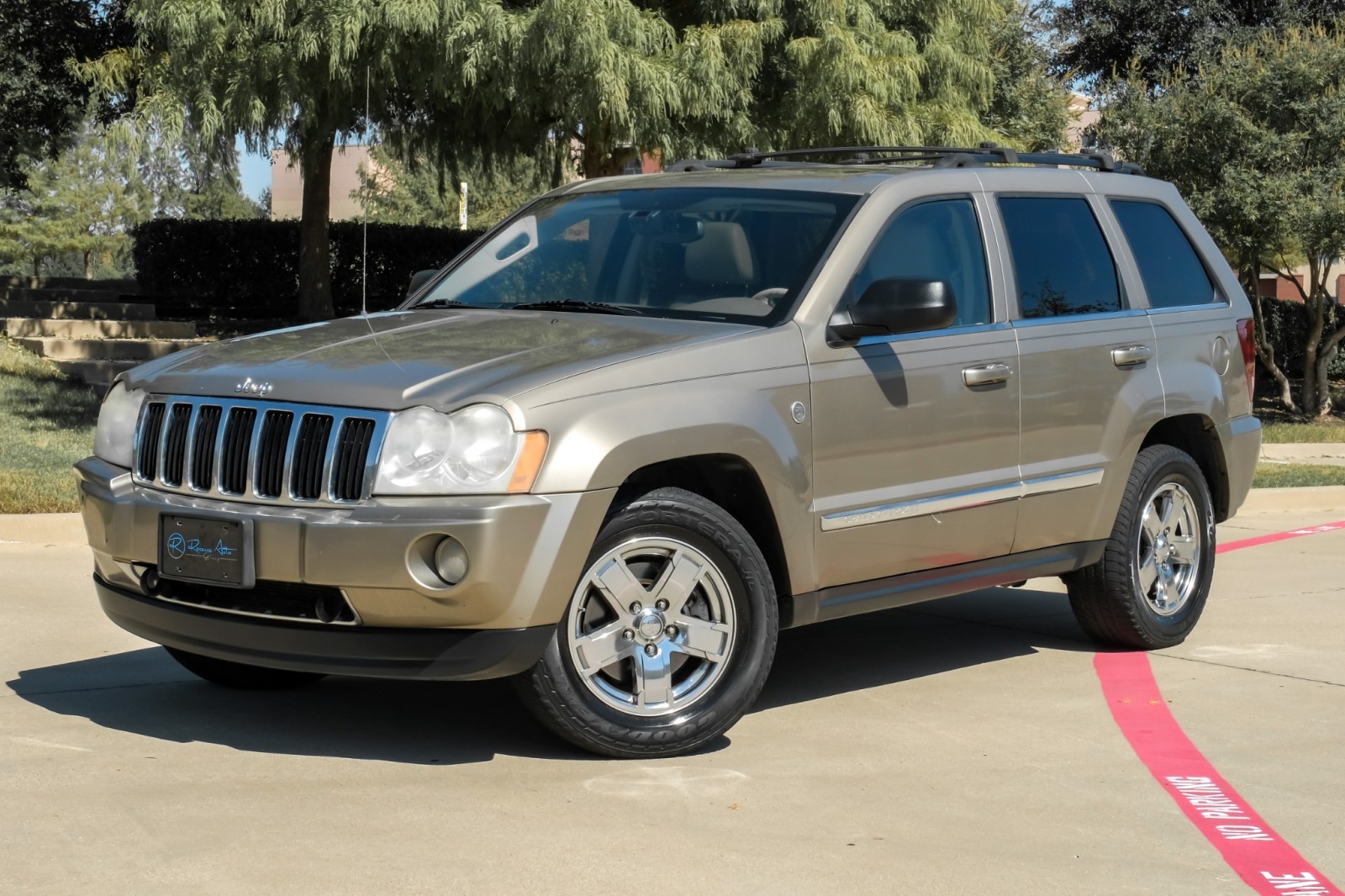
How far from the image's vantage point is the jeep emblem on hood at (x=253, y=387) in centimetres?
521

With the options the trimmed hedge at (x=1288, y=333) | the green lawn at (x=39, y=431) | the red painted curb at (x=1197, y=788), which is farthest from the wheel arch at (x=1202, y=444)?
the trimmed hedge at (x=1288, y=333)

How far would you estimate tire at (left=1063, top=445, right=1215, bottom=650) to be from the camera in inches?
278

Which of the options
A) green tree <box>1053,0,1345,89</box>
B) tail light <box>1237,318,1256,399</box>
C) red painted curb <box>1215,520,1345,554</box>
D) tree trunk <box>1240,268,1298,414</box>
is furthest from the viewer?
green tree <box>1053,0,1345,89</box>

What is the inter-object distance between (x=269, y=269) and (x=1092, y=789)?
71.8 feet

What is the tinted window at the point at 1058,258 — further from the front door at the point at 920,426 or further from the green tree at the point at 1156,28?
the green tree at the point at 1156,28

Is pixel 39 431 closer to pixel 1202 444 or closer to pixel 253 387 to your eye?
pixel 253 387

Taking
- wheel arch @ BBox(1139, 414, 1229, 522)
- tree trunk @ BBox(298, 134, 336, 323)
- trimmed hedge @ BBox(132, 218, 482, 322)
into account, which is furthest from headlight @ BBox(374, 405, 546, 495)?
trimmed hedge @ BBox(132, 218, 482, 322)

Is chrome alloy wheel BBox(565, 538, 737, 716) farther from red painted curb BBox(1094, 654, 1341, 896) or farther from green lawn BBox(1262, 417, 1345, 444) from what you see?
green lawn BBox(1262, 417, 1345, 444)

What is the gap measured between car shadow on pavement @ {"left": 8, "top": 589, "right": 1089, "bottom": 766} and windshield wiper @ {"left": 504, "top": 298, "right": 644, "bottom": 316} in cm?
140

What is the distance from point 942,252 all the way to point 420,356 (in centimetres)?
212

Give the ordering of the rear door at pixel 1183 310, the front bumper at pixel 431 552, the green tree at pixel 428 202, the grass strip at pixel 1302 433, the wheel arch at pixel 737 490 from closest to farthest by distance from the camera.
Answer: the front bumper at pixel 431 552 → the wheel arch at pixel 737 490 → the rear door at pixel 1183 310 → the grass strip at pixel 1302 433 → the green tree at pixel 428 202

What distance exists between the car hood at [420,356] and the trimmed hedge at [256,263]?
19.0 m

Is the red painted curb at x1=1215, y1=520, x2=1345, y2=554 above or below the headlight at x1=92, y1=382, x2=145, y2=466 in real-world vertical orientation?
below

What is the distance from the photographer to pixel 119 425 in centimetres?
564
